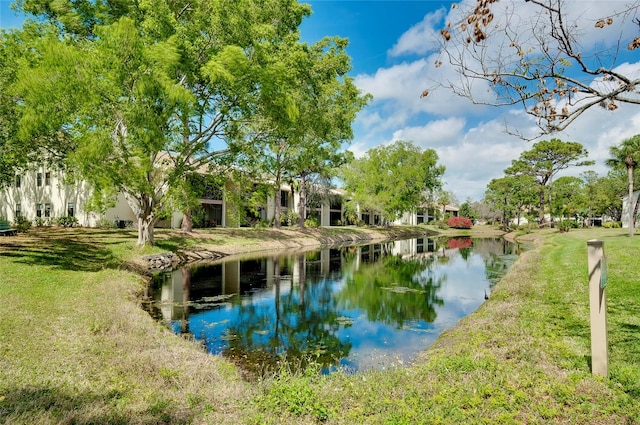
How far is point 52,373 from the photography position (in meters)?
5.40

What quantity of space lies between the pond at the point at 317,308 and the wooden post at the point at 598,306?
10.0 ft

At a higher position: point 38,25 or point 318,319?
point 38,25

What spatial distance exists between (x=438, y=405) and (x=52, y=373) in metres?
5.41

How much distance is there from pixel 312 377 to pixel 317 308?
689cm

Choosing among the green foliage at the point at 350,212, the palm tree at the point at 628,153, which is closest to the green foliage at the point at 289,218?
the green foliage at the point at 350,212

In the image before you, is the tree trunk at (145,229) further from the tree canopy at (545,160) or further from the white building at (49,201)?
the tree canopy at (545,160)

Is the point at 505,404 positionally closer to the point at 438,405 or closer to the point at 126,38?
the point at 438,405

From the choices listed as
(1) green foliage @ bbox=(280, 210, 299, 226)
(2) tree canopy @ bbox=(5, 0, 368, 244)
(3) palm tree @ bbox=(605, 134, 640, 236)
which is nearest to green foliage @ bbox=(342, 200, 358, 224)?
(1) green foliage @ bbox=(280, 210, 299, 226)

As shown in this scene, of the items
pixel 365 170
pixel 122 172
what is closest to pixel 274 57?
pixel 122 172

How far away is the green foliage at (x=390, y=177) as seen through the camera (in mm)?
54312

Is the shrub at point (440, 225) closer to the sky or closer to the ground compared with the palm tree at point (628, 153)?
closer to the ground

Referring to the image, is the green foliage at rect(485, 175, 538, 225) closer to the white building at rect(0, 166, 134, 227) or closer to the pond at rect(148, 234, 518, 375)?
the pond at rect(148, 234, 518, 375)

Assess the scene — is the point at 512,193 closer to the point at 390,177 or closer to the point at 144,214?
the point at 390,177

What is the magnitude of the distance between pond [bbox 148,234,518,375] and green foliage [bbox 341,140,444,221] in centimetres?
3168
